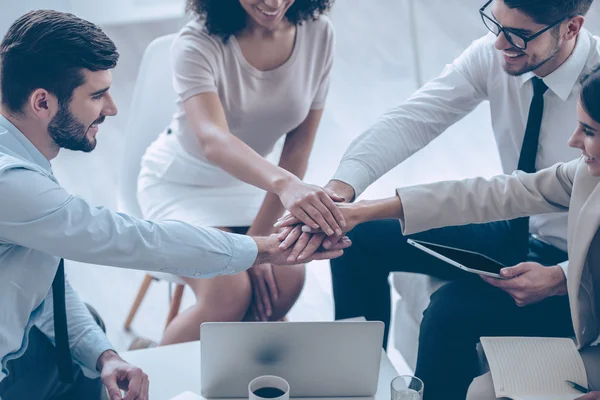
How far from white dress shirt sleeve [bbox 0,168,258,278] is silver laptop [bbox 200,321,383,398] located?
24 centimetres

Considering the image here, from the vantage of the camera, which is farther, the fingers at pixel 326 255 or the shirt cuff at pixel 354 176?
the shirt cuff at pixel 354 176

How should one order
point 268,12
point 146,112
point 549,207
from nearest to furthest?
point 549,207, point 268,12, point 146,112

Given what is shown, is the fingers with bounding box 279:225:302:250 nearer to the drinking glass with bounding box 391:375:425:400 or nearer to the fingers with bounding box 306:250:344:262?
the fingers with bounding box 306:250:344:262

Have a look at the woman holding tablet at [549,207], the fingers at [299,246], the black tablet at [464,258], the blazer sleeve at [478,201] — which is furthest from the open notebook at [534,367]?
the fingers at [299,246]

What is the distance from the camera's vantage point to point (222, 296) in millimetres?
1961

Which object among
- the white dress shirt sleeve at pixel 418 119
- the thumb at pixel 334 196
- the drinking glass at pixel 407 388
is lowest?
the drinking glass at pixel 407 388

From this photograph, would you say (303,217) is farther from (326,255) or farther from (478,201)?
(478,201)

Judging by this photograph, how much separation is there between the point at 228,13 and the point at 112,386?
107 centimetres

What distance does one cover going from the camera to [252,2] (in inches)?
75.1

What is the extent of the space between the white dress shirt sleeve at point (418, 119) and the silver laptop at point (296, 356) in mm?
658

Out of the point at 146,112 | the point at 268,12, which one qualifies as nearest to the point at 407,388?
the point at 268,12

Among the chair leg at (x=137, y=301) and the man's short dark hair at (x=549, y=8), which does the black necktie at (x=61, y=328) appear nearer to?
the chair leg at (x=137, y=301)

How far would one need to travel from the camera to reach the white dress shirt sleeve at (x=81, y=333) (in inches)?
61.4

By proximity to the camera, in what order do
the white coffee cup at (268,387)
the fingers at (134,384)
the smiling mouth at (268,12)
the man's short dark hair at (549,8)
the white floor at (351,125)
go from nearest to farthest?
the white coffee cup at (268,387), the fingers at (134,384), the man's short dark hair at (549,8), the smiling mouth at (268,12), the white floor at (351,125)
